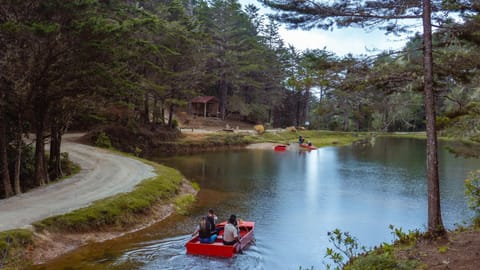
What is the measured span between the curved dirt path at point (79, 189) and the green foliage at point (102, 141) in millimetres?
5067

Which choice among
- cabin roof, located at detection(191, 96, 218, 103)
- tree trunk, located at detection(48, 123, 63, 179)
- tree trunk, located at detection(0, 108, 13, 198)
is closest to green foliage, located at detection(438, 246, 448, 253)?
tree trunk, located at detection(0, 108, 13, 198)

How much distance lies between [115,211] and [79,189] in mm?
3725

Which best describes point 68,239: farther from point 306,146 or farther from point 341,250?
point 306,146

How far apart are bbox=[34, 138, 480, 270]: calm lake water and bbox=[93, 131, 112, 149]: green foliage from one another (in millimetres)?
5150

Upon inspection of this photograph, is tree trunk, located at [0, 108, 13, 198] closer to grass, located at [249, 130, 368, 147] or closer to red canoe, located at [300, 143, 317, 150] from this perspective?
grass, located at [249, 130, 368, 147]

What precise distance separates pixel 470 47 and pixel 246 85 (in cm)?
5737

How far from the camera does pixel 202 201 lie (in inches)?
920

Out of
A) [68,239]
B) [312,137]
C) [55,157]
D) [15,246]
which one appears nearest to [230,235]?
[68,239]

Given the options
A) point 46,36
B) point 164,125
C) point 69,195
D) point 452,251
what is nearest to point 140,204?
point 69,195

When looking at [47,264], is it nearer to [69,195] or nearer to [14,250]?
[14,250]

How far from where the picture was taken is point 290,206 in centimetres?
2294

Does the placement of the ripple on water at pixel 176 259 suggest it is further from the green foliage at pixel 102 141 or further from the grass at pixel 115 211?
the green foliage at pixel 102 141

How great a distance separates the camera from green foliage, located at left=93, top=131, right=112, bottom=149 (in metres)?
37.6

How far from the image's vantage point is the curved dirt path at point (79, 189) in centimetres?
1563
